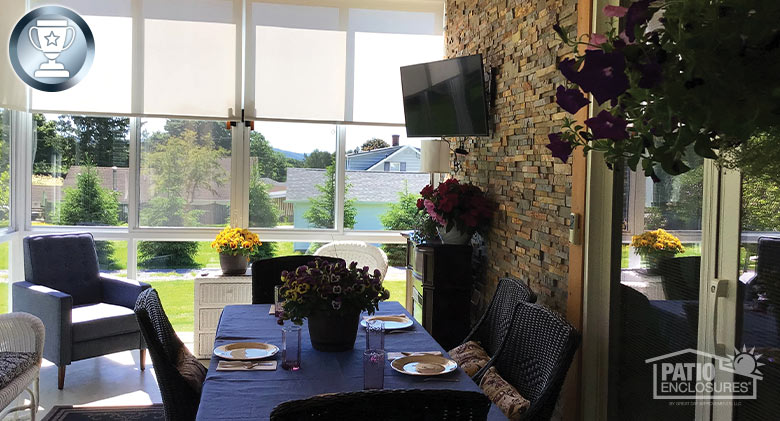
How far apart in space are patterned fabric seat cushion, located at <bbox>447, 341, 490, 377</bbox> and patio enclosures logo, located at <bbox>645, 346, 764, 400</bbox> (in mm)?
841

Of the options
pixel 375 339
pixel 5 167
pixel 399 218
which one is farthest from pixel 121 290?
pixel 375 339

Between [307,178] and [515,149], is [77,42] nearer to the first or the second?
[307,178]

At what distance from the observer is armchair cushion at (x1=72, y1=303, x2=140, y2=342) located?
4.46m

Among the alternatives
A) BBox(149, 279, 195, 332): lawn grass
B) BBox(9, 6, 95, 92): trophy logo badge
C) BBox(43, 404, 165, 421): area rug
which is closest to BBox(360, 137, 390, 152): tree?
BBox(149, 279, 195, 332): lawn grass

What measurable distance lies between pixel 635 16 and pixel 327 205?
5.26 metres

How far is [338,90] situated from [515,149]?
224cm

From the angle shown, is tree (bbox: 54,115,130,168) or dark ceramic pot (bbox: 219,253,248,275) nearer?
dark ceramic pot (bbox: 219,253,248,275)

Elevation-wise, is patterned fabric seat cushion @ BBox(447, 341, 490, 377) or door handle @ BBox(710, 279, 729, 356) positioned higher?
door handle @ BBox(710, 279, 729, 356)

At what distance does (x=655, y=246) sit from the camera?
Answer: 2.62m

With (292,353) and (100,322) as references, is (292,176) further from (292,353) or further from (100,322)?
(292,353)

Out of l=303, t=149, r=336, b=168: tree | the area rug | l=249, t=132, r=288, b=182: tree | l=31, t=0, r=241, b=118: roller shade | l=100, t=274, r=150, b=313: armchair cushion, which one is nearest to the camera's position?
the area rug

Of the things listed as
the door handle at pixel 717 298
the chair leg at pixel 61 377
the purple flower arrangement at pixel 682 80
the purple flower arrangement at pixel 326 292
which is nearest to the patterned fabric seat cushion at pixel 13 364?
the chair leg at pixel 61 377

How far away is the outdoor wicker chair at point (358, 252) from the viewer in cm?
564

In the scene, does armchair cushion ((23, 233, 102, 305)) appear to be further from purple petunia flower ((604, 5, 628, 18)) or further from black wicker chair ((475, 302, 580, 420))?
purple petunia flower ((604, 5, 628, 18))
